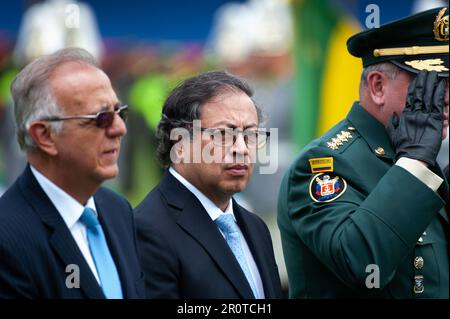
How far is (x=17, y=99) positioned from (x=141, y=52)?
3880 millimetres

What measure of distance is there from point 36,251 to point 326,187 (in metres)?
1.12

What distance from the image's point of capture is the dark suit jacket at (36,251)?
2.46 metres

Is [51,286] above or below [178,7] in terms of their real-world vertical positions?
below

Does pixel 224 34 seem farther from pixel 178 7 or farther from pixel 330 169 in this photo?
pixel 330 169

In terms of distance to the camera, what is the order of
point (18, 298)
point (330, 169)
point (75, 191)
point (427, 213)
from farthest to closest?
point (330, 169) → point (427, 213) → point (75, 191) → point (18, 298)

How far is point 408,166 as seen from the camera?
3.08m

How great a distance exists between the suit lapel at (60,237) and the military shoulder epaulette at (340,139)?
1127mm

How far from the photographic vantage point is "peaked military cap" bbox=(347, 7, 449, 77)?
3.32 m

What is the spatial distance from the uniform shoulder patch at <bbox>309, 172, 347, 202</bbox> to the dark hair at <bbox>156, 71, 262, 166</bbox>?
0.35 m

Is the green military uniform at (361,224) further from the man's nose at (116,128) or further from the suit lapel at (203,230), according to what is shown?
the man's nose at (116,128)

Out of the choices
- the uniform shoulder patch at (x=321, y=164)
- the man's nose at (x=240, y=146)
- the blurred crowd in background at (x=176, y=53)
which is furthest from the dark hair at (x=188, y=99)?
the blurred crowd in background at (x=176, y=53)

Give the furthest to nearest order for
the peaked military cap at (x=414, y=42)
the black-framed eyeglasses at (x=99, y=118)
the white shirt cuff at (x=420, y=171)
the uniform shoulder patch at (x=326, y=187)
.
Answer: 1. the peaked military cap at (x=414, y=42)
2. the uniform shoulder patch at (x=326, y=187)
3. the white shirt cuff at (x=420, y=171)
4. the black-framed eyeglasses at (x=99, y=118)

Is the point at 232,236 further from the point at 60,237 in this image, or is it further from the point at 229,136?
the point at 60,237

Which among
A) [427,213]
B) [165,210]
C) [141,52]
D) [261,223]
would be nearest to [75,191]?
[165,210]
